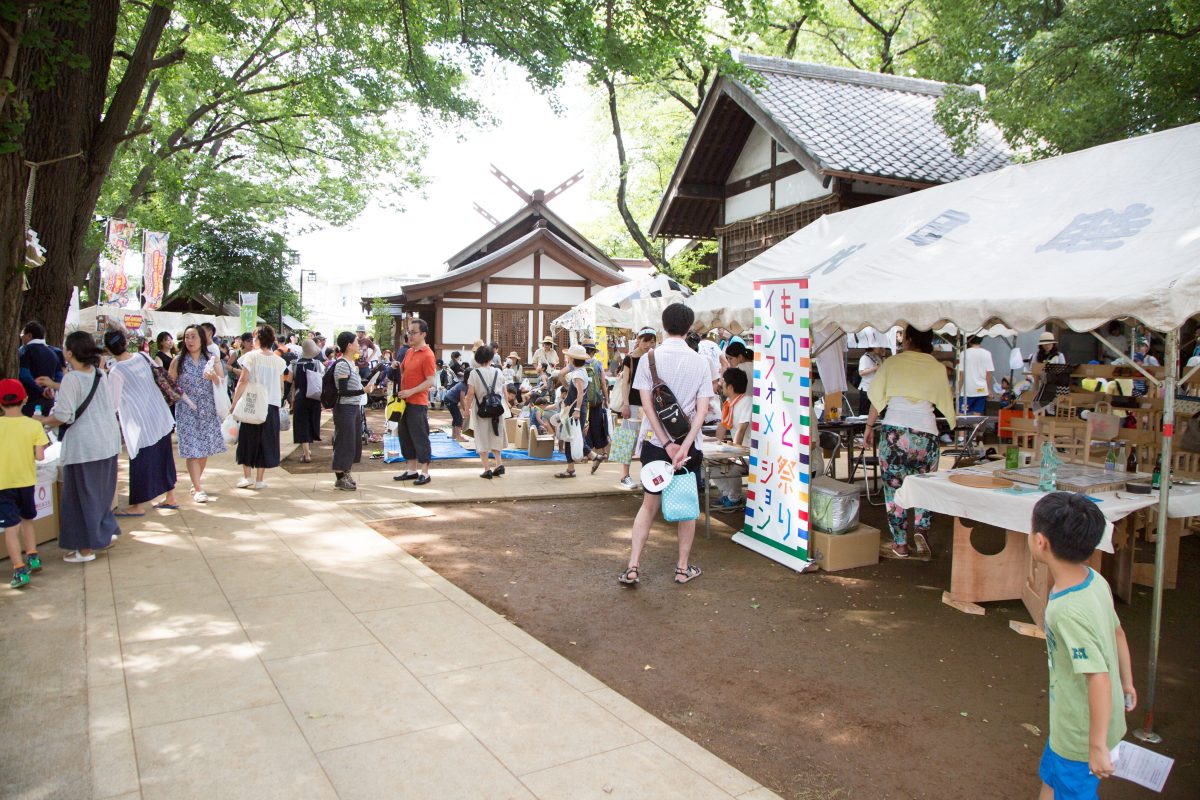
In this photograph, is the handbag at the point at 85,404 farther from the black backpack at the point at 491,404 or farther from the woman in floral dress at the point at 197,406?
the black backpack at the point at 491,404

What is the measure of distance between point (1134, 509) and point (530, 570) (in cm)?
391

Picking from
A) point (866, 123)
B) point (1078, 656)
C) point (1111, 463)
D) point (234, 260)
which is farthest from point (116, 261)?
point (1078, 656)

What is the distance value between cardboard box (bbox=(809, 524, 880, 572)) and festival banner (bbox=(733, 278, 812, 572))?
138 mm

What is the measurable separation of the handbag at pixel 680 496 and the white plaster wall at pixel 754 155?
10.0m

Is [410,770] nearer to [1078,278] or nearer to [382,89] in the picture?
[1078,278]

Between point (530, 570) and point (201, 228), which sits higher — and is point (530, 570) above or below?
below

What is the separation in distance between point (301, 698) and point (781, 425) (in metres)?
3.73

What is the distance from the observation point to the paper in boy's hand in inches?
86.1

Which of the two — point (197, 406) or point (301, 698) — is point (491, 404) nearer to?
point (197, 406)

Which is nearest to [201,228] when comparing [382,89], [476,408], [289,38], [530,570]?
[289,38]

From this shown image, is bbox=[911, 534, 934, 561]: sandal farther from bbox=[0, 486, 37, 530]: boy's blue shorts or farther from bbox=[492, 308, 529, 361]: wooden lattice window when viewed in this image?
bbox=[492, 308, 529, 361]: wooden lattice window

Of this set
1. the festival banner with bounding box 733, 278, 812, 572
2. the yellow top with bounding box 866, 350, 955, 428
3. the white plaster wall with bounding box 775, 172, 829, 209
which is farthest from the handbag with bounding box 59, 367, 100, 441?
the white plaster wall with bounding box 775, 172, 829, 209

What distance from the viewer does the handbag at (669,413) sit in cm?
500

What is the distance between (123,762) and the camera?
2861 millimetres
